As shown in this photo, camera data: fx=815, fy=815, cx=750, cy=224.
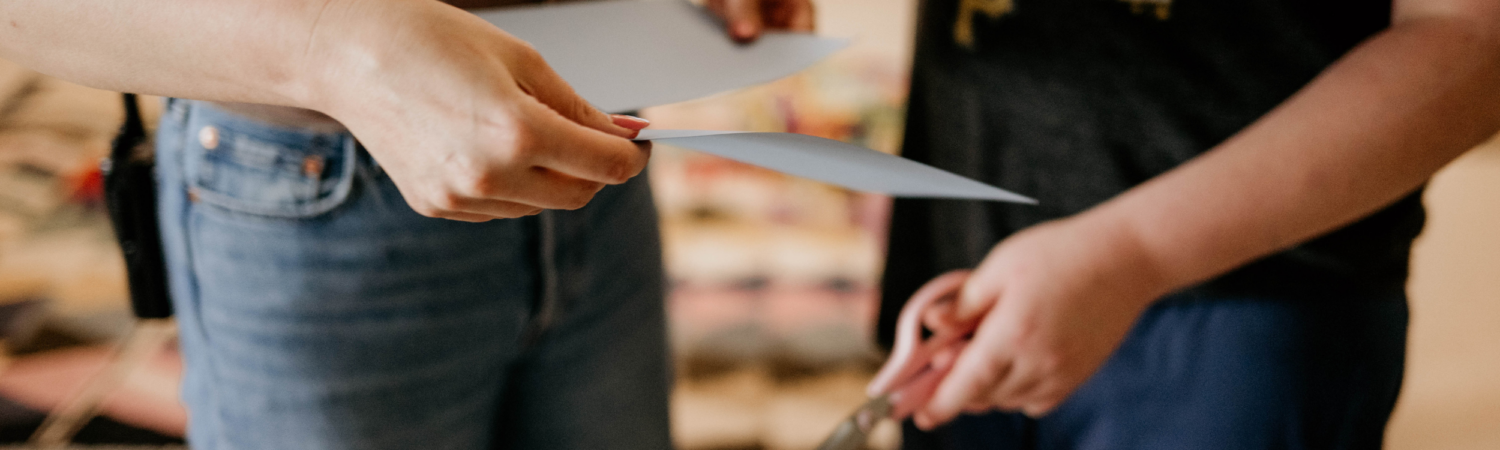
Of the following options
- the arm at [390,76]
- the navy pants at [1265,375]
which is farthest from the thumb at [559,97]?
the navy pants at [1265,375]

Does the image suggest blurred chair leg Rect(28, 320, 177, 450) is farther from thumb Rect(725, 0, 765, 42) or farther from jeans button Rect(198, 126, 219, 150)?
thumb Rect(725, 0, 765, 42)

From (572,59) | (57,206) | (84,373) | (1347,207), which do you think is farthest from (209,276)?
(57,206)

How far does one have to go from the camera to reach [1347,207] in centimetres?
49

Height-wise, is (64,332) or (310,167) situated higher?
(310,167)

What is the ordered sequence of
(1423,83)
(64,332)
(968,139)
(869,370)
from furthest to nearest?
(869,370) → (64,332) → (968,139) → (1423,83)

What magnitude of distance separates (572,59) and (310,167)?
165 millimetres

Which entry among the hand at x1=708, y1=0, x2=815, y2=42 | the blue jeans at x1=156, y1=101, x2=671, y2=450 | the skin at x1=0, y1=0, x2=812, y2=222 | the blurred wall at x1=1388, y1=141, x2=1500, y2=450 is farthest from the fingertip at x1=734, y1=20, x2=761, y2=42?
the blurred wall at x1=1388, y1=141, x2=1500, y2=450

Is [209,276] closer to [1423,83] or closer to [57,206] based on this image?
[1423,83]

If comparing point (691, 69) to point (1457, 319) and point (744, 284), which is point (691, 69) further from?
point (1457, 319)

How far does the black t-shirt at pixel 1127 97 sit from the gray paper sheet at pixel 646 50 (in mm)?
143

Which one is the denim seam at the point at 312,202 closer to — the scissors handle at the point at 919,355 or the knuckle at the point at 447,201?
the knuckle at the point at 447,201

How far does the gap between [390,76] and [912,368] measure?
417 mm

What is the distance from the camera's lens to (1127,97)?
60 cm

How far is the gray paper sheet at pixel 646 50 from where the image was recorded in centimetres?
51
